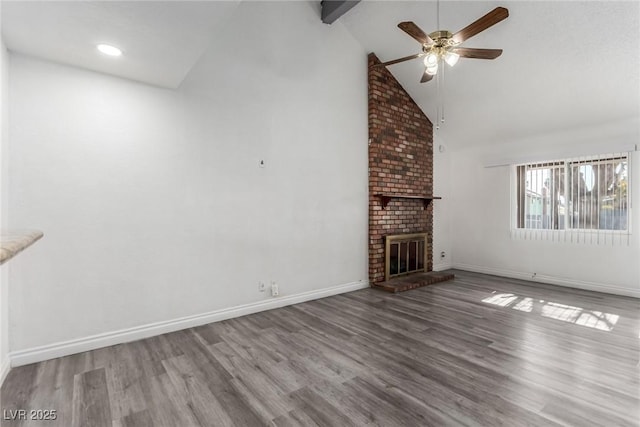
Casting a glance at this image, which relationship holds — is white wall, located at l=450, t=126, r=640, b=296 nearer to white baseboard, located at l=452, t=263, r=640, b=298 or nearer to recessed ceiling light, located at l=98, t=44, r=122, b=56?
white baseboard, located at l=452, t=263, r=640, b=298

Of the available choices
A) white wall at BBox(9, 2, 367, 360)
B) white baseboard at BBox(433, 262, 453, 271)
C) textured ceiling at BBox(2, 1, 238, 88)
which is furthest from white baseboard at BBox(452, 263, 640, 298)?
textured ceiling at BBox(2, 1, 238, 88)

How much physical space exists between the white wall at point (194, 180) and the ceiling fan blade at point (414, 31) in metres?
1.61

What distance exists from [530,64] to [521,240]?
8.99 ft

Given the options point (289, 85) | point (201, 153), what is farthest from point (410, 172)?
point (201, 153)

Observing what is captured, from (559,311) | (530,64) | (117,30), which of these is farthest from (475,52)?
(559,311)

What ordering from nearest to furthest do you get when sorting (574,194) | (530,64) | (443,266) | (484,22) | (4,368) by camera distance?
(4,368), (484,22), (530,64), (574,194), (443,266)

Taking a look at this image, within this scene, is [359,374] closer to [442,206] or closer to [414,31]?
[414,31]

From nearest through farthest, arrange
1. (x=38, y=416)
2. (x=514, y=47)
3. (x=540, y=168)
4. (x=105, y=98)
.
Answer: (x=38, y=416)
(x=105, y=98)
(x=514, y=47)
(x=540, y=168)

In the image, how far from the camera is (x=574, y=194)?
4.46 meters

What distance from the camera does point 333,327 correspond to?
3.00m

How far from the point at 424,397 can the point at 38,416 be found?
2278 millimetres

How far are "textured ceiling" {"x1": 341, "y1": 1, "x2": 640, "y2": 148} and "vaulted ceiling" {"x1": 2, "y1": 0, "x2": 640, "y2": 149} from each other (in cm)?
1

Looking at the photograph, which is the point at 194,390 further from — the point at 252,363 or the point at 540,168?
the point at 540,168

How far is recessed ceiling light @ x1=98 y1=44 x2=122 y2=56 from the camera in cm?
212
